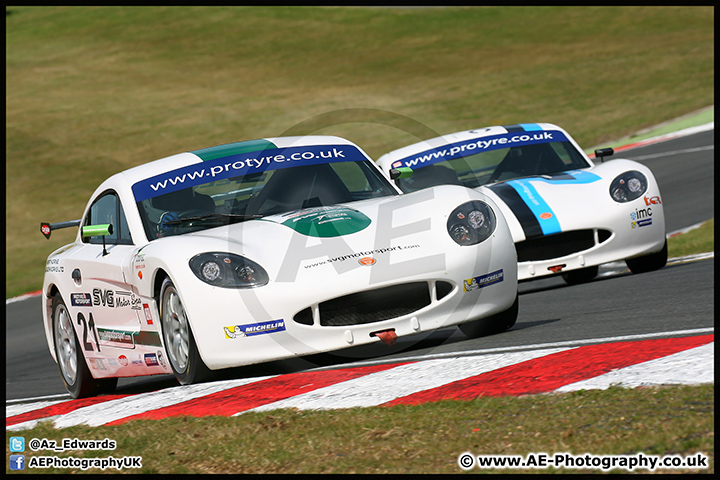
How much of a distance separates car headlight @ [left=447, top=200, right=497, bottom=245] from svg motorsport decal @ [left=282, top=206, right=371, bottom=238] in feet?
1.52

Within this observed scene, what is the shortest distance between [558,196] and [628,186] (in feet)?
2.04

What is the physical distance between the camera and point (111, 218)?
6.25 m

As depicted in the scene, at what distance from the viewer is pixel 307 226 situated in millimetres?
5168

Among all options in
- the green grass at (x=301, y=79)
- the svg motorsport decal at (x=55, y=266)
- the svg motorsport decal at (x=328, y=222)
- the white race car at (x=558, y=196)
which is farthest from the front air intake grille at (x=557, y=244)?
the green grass at (x=301, y=79)

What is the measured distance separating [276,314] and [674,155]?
1291cm

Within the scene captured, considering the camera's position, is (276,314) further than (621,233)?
No

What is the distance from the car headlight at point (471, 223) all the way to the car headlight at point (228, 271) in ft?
3.46

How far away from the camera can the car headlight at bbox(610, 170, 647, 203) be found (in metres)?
7.77

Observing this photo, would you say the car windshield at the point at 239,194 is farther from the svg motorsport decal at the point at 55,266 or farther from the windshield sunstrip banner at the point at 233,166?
the svg motorsport decal at the point at 55,266

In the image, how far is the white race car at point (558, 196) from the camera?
741cm

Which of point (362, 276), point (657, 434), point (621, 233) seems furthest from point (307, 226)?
point (621, 233)

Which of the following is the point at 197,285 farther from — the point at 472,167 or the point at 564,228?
the point at 472,167

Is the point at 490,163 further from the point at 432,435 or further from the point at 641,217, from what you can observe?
the point at 432,435

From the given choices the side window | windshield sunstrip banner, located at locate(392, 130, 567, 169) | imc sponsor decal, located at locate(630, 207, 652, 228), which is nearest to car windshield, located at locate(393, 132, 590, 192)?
windshield sunstrip banner, located at locate(392, 130, 567, 169)
